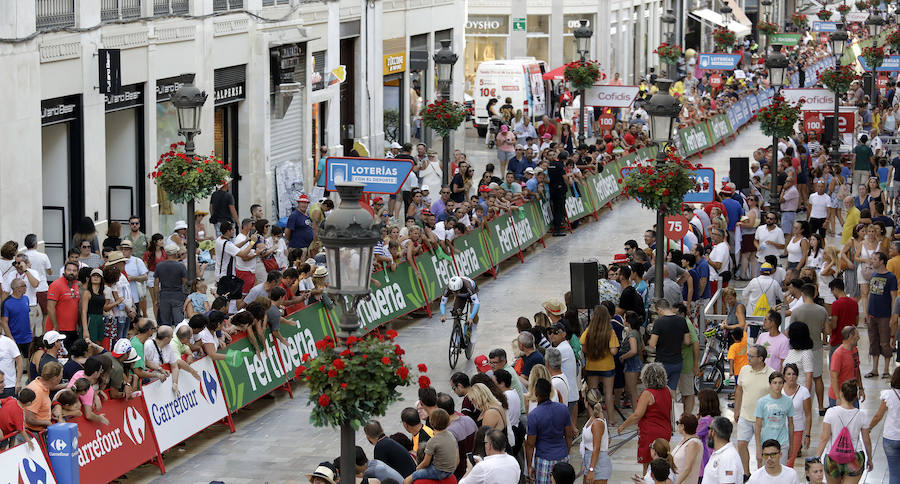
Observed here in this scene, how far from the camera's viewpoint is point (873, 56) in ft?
151

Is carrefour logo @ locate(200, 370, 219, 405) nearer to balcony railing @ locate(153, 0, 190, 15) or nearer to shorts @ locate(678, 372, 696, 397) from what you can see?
shorts @ locate(678, 372, 696, 397)

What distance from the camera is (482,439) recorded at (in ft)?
43.5

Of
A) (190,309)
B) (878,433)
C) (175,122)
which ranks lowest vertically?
(878,433)

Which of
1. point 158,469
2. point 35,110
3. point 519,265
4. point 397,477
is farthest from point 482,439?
point 519,265

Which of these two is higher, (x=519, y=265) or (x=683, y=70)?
(x=683, y=70)

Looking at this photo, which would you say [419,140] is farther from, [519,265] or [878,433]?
[878,433]

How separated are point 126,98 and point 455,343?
9.43 m

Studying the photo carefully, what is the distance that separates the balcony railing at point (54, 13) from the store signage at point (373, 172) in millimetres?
5034

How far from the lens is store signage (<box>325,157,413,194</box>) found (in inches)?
900

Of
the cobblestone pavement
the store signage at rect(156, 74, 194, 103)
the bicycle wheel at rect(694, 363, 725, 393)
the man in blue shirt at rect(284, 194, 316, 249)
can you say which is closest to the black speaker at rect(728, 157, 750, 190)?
the cobblestone pavement

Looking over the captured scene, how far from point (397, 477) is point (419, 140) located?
33.0 meters

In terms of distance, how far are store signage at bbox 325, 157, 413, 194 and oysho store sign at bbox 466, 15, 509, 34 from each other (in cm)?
3675

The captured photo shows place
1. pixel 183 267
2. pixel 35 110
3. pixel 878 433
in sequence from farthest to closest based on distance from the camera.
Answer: pixel 35 110 < pixel 183 267 < pixel 878 433

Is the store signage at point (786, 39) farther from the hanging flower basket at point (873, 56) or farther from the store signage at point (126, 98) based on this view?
the store signage at point (126, 98)
